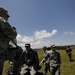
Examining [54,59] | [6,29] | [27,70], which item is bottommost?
[27,70]

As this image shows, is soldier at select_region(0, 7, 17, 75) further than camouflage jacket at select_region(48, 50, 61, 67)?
No

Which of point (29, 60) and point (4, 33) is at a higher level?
point (4, 33)

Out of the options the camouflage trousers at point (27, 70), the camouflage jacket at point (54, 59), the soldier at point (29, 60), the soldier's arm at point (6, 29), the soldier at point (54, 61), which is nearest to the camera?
the soldier's arm at point (6, 29)

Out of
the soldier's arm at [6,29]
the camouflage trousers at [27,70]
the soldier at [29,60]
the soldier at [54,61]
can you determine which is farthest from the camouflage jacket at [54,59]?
the soldier's arm at [6,29]

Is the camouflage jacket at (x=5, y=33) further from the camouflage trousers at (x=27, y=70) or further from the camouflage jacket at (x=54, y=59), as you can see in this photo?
the camouflage jacket at (x=54, y=59)

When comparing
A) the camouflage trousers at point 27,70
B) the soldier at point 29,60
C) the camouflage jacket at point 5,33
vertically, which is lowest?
the camouflage trousers at point 27,70

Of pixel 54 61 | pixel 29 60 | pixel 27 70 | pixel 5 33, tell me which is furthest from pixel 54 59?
pixel 5 33

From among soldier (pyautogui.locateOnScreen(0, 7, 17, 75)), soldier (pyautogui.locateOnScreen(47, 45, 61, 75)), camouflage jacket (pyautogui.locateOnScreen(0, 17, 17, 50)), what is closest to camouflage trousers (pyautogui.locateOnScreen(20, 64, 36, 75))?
soldier (pyautogui.locateOnScreen(0, 7, 17, 75))

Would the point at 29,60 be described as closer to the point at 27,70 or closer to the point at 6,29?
the point at 27,70

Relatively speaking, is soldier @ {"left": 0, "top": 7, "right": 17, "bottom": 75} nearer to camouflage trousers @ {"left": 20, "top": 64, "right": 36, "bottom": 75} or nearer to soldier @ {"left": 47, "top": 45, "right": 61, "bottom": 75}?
camouflage trousers @ {"left": 20, "top": 64, "right": 36, "bottom": 75}

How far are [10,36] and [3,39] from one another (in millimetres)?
318

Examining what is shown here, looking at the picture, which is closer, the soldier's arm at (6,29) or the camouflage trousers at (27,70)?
the soldier's arm at (6,29)

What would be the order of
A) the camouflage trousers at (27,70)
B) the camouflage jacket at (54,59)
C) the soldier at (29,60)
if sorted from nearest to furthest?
the camouflage trousers at (27,70), the soldier at (29,60), the camouflage jacket at (54,59)

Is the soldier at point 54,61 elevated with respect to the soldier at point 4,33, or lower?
lower
